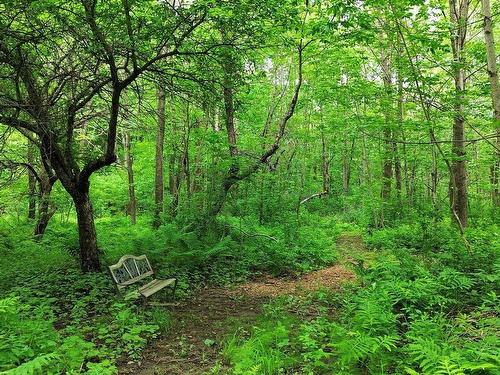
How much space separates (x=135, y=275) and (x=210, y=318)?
1.88m

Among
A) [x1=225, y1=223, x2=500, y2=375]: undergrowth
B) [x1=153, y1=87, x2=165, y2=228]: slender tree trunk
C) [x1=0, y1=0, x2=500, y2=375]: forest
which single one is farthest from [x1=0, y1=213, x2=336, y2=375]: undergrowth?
[x1=225, y1=223, x2=500, y2=375]: undergrowth

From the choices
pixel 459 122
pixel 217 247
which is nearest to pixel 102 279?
pixel 217 247

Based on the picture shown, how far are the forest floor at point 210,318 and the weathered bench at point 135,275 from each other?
508 millimetres

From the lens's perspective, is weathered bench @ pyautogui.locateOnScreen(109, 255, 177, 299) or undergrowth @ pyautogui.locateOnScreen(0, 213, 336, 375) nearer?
undergrowth @ pyautogui.locateOnScreen(0, 213, 336, 375)

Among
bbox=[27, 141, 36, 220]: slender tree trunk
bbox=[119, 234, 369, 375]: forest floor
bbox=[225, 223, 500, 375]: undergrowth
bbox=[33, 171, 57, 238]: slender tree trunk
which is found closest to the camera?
bbox=[225, 223, 500, 375]: undergrowth

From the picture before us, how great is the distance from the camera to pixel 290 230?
11656 millimetres

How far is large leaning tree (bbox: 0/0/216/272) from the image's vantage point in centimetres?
586

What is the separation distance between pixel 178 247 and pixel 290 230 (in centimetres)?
399

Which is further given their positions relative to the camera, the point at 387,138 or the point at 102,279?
the point at 387,138

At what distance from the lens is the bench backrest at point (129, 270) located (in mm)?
6516

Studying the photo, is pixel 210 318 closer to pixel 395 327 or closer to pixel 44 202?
pixel 395 327

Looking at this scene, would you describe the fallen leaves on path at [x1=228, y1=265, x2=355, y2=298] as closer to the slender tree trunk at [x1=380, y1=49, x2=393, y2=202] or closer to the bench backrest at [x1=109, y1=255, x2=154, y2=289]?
the bench backrest at [x1=109, y1=255, x2=154, y2=289]

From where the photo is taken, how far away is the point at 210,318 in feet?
20.6

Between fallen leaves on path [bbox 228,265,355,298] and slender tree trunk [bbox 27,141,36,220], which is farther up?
slender tree trunk [bbox 27,141,36,220]
